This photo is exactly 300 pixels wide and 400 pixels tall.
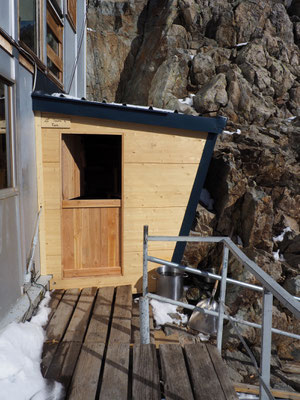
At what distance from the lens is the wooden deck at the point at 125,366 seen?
7.58 feet

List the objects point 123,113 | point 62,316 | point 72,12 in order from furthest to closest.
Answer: point 72,12
point 123,113
point 62,316

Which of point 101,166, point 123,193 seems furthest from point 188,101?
point 123,193

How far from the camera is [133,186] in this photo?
4.87 meters

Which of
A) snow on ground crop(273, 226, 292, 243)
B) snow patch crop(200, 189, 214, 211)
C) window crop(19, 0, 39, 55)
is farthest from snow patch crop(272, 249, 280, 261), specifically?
window crop(19, 0, 39, 55)

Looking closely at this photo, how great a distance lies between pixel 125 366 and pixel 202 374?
725 millimetres

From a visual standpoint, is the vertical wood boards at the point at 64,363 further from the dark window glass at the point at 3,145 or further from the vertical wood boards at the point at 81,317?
the dark window glass at the point at 3,145

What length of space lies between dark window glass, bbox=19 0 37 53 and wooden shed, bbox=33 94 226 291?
1157 mm

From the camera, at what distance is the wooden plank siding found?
4.63m

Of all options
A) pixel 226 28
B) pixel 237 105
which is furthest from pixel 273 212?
pixel 226 28

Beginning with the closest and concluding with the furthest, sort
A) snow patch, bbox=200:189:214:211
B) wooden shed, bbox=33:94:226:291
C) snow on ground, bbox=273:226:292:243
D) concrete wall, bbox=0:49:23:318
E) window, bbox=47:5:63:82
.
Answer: concrete wall, bbox=0:49:23:318, wooden shed, bbox=33:94:226:291, window, bbox=47:5:63:82, snow on ground, bbox=273:226:292:243, snow patch, bbox=200:189:214:211

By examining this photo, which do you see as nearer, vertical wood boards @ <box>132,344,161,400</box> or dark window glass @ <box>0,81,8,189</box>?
vertical wood boards @ <box>132,344,161,400</box>

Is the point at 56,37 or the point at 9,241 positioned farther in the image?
the point at 56,37

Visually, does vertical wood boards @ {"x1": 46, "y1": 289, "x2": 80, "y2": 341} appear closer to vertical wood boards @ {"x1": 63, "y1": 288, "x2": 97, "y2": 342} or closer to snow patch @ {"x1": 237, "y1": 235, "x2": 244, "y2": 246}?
vertical wood boards @ {"x1": 63, "y1": 288, "x2": 97, "y2": 342}

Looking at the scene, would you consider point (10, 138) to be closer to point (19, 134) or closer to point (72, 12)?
point (19, 134)
